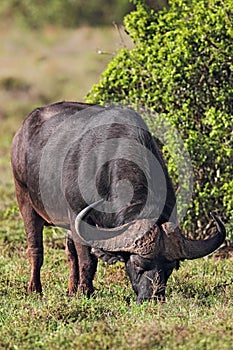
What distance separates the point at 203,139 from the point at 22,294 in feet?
8.56

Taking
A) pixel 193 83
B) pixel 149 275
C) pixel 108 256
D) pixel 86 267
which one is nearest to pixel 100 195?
pixel 108 256

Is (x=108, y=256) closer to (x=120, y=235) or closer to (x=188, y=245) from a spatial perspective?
(x=120, y=235)

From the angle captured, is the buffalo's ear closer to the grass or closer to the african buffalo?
the african buffalo

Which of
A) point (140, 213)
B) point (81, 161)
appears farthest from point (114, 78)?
point (140, 213)


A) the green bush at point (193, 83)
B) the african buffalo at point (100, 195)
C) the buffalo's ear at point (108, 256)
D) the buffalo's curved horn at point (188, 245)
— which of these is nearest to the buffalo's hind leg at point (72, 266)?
the african buffalo at point (100, 195)

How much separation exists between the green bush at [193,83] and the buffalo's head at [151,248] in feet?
8.01

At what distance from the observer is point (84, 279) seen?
22.5ft

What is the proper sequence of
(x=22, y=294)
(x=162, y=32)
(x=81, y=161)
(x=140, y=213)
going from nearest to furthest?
(x=140, y=213) < (x=81, y=161) < (x=22, y=294) < (x=162, y=32)

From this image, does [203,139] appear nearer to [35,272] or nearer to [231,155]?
[231,155]

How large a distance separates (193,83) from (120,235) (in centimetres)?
321

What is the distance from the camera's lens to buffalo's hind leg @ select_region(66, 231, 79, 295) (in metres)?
7.35

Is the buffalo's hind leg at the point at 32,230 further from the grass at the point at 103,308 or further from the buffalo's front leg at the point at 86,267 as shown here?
the buffalo's front leg at the point at 86,267

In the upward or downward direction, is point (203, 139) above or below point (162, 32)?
below

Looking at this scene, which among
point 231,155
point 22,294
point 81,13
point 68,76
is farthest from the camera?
point 81,13
